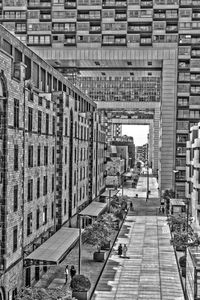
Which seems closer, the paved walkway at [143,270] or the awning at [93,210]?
the paved walkway at [143,270]

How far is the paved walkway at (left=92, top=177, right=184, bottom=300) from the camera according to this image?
38188 mm

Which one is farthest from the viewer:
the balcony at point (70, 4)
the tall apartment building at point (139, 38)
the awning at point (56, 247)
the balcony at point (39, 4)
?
the balcony at point (39, 4)

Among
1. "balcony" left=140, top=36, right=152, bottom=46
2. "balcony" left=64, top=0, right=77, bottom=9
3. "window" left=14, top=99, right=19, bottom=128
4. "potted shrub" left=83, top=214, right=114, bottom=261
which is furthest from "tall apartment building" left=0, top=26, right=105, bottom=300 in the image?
"balcony" left=64, top=0, right=77, bottom=9

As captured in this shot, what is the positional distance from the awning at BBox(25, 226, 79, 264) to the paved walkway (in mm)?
4407

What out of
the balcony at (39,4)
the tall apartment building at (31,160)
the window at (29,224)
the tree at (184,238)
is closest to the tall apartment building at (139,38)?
the balcony at (39,4)

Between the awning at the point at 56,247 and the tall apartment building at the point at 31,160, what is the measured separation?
703 mm

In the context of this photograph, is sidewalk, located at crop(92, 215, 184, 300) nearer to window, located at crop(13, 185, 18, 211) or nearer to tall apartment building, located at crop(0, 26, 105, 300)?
tall apartment building, located at crop(0, 26, 105, 300)

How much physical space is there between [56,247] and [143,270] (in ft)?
33.8

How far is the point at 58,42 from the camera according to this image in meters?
95.4

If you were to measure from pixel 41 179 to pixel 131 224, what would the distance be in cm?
3201

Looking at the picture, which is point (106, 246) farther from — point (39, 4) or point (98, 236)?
point (39, 4)

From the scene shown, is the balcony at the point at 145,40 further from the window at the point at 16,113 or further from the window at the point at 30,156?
the window at the point at 16,113

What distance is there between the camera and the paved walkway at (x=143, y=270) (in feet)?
125

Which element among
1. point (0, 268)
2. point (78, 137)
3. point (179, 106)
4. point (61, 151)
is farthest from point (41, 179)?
point (179, 106)
